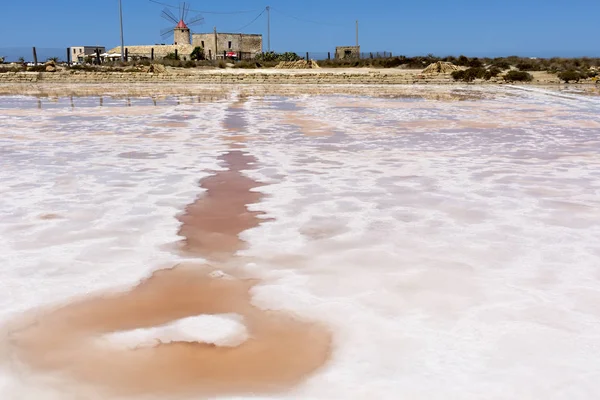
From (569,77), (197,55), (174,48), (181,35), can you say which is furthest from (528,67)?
(181,35)

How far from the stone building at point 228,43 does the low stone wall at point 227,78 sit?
27.0 meters

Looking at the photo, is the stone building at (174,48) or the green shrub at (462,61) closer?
the green shrub at (462,61)

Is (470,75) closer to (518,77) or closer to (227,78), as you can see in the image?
(518,77)

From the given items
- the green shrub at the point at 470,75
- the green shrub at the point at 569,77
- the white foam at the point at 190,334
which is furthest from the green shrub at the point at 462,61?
the white foam at the point at 190,334

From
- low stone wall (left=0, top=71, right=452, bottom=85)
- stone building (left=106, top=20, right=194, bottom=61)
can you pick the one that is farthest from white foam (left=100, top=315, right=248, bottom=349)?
stone building (left=106, top=20, right=194, bottom=61)

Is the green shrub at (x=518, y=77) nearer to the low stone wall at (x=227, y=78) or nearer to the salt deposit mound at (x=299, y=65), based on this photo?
the low stone wall at (x=227, y=78)

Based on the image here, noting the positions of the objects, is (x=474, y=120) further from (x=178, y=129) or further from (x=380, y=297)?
(x=380, y=297)

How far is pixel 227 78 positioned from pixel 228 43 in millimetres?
31678

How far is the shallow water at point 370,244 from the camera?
7.36 feet

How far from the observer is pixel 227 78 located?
2398 cm

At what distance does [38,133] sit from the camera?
805 centimetres

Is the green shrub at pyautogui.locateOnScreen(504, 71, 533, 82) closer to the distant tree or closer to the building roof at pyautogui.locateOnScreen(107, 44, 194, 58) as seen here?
the distant tree

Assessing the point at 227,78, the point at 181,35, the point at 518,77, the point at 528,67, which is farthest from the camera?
the point at 181,35

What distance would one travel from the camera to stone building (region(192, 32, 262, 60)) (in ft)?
174
